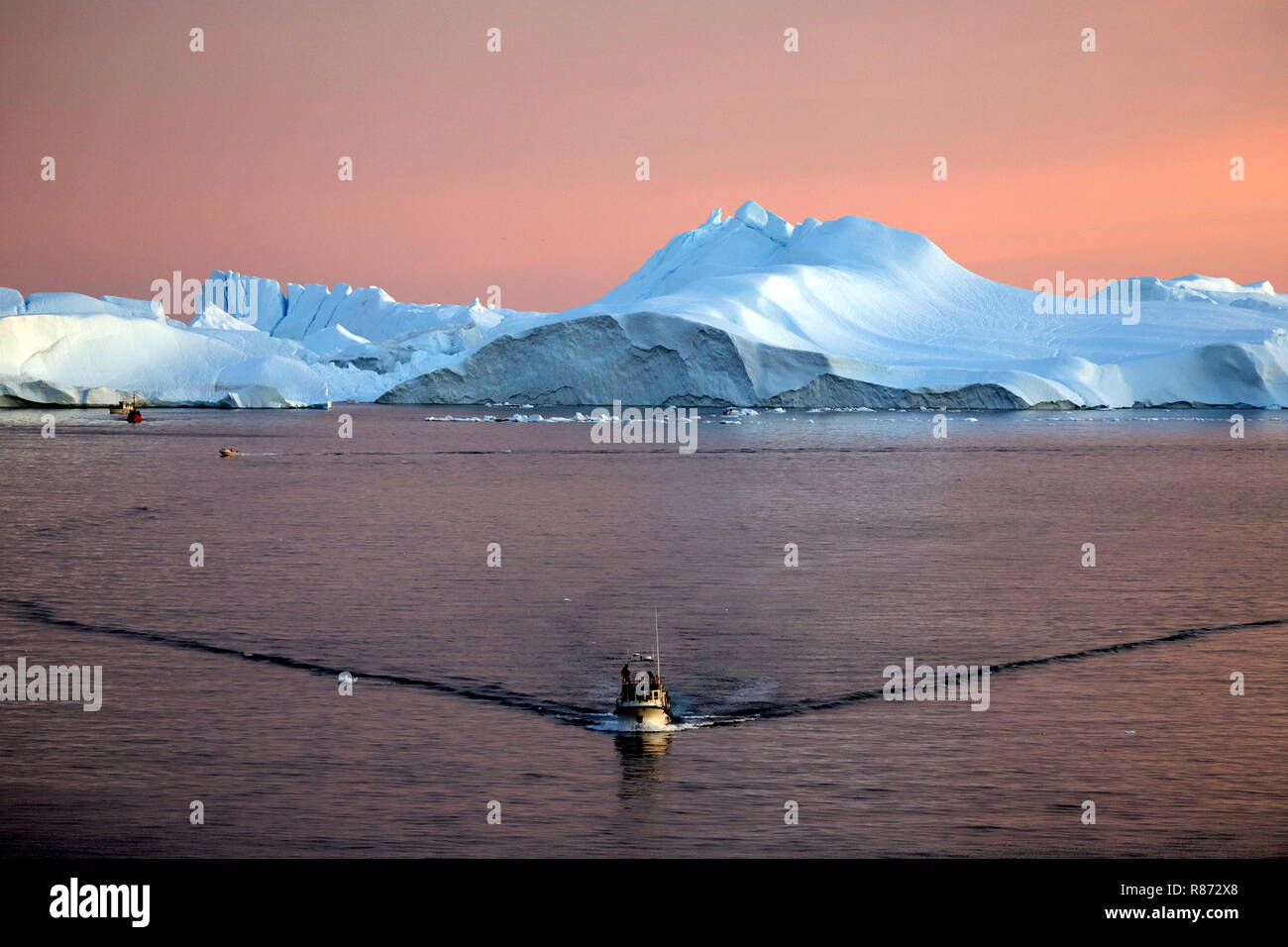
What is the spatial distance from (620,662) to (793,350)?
280ft

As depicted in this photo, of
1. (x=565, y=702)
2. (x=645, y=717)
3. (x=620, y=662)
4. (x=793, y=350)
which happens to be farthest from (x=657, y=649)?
(x=793, y=350)

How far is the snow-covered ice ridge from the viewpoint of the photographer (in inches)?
4198

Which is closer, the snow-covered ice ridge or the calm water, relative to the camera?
the calm water

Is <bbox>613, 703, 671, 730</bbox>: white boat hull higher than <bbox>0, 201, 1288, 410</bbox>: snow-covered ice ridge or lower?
lower

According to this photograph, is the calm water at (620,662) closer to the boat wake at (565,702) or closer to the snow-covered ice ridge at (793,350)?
the boat wake at (565,702)

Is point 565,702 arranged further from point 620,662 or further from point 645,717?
point 620,662

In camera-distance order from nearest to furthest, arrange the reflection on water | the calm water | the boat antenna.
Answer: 1. the calm water
2. the reflection on water
3. the boat antenna

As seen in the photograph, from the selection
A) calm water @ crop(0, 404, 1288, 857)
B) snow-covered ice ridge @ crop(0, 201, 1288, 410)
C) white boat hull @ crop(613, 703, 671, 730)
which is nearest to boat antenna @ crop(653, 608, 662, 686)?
calm water @ crop(0, 404, 1288, 857)

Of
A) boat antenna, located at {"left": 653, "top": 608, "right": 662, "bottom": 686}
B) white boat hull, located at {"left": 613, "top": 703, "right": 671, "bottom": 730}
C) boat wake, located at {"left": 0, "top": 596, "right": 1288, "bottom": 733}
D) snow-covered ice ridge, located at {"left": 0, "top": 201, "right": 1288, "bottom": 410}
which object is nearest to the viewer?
white boat hull, located at {"left": 613, "top": 703, "right": 671, "bottom": 730}

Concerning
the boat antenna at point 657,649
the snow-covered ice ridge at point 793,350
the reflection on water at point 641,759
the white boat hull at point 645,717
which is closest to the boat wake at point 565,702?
the white boat hull at point 645,717

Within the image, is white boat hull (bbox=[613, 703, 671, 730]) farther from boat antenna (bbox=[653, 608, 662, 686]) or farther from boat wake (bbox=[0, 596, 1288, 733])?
boat antenna (bbox=[653, 608, 662, 686])

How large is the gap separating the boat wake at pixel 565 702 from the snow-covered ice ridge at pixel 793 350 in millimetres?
78566

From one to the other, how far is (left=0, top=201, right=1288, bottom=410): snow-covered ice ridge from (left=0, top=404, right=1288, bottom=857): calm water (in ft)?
176

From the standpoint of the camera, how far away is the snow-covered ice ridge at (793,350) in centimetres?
10662
